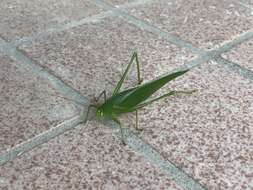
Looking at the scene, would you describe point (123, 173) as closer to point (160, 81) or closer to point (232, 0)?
point (160, 81)

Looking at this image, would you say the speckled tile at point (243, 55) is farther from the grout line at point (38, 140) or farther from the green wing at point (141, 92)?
the grout line at point (38, 140)

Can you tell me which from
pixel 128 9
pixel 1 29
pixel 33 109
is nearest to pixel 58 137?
pixel 33 109

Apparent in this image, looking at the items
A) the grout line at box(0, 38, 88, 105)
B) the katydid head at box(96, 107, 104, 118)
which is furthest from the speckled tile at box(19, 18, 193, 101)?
the katydid head at box(96, 107, 104, 118)

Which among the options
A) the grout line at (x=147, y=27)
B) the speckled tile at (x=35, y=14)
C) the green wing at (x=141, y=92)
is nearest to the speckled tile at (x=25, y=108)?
the green wing at (x=141, y=92)

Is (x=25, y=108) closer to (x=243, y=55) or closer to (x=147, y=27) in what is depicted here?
(x=147, y=27)

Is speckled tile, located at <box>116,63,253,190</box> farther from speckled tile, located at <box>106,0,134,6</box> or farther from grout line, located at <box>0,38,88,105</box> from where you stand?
speckled tile, located at <box>106,0,134,6</box>
